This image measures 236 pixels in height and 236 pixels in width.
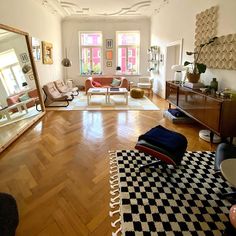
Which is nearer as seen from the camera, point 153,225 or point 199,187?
point 153,225

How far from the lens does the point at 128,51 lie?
381 inches

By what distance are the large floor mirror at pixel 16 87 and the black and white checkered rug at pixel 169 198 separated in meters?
2.12

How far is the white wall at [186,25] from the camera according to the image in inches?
142

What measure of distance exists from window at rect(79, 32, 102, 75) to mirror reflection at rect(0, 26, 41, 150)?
4.69 m

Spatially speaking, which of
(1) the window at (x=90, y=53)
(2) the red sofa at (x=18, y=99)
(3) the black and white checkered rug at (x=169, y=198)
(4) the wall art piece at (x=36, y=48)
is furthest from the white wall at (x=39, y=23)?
(3) the black and white checkered rug at (x=169, y=198)

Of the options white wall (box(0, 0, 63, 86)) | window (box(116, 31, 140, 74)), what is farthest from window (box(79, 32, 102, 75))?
white wall (box(0, 0, 63, 86))

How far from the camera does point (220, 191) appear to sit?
7.60 feet

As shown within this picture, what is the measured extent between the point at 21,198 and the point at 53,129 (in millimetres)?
2262

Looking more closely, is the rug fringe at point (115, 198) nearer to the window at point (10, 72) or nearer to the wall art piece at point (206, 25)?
the window at point (10, 72)

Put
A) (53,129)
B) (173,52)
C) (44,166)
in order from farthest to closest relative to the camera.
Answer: (173,52) < (53,129) < (44,166)

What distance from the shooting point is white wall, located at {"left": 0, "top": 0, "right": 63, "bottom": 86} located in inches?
179

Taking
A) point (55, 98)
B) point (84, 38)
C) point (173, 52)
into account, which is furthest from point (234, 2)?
point (84, 38)

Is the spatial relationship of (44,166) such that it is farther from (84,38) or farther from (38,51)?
(84,38)

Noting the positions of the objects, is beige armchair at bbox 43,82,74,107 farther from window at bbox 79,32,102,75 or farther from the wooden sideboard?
the wooden sideboard
